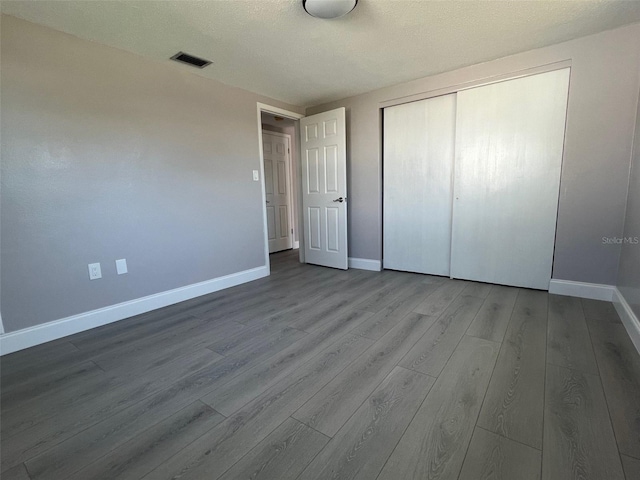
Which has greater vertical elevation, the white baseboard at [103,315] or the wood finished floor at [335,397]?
the white baseboard at [103,315]

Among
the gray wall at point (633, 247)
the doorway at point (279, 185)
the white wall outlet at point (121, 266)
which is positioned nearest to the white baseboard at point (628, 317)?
the gray wall at point (633, 247)

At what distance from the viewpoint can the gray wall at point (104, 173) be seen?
1896 millimetres

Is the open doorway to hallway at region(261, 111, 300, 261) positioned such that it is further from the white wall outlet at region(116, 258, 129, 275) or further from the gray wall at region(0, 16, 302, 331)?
the white wall outlet at region(116, 258, 129, 275)

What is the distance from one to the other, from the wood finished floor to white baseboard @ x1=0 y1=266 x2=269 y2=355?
89 mm

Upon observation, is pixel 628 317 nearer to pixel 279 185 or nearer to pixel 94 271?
pixel 94 271

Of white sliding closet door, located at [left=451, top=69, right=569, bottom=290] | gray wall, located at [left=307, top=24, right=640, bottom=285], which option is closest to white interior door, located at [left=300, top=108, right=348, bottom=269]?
white sliding closet door, located at [left=451, top=69, right=569, bottom=290]

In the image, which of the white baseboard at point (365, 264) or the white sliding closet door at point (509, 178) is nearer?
the white sliding closet door at point (509, 178)

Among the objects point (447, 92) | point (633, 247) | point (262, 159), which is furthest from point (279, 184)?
point (633, 247)

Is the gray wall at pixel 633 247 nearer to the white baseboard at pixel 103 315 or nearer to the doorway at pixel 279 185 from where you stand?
the white baseboard at pixel 103 315

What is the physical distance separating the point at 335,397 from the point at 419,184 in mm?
2572

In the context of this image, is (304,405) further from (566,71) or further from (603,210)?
(566,71)

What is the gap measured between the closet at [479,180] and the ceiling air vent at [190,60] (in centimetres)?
199

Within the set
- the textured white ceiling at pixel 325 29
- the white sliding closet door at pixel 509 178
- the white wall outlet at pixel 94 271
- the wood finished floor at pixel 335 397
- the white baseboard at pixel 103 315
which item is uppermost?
the textured white ceiling at pixel 325 29

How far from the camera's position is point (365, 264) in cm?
373
